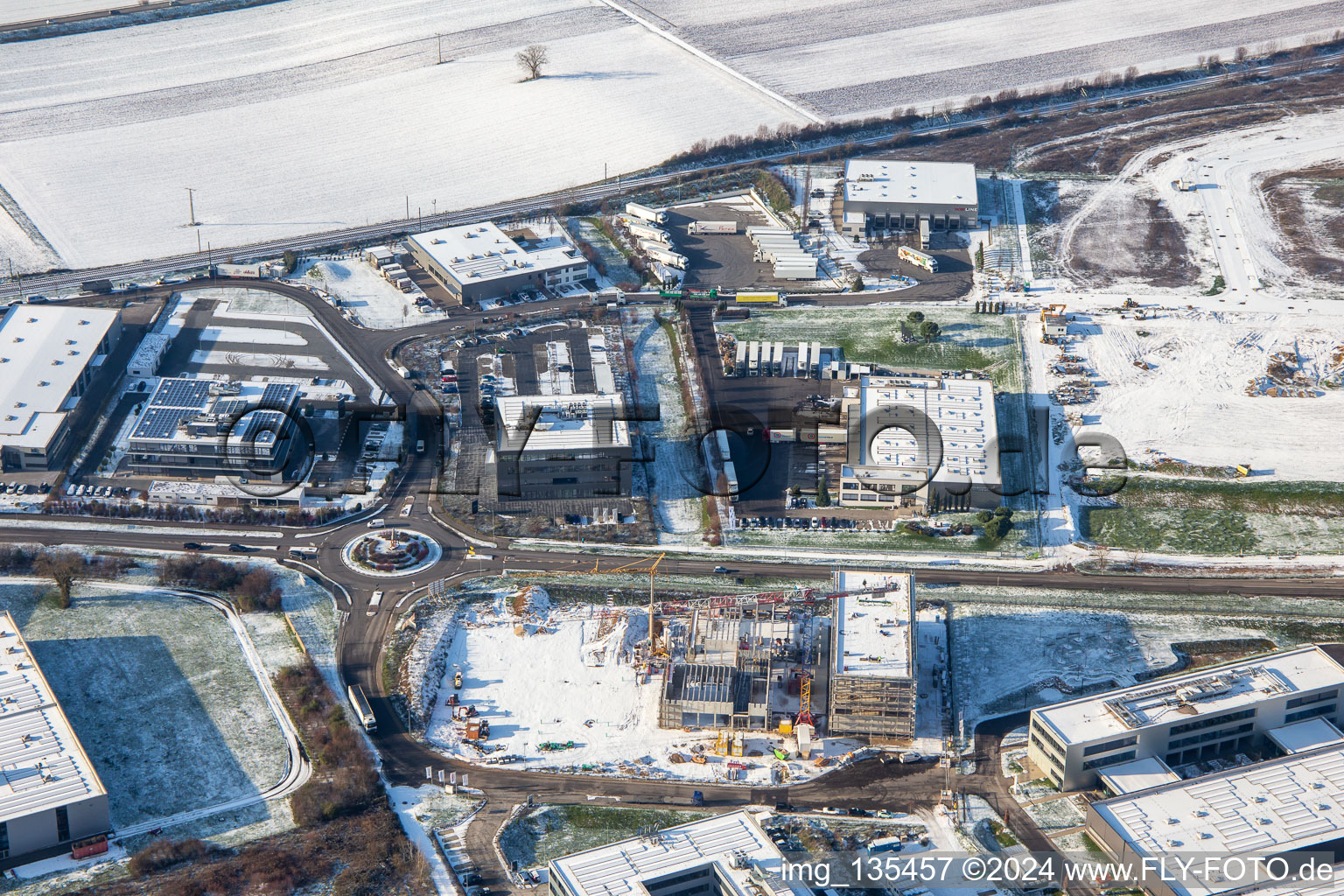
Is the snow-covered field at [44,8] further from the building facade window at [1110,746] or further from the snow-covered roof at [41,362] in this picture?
the building facade window at [1110,746]

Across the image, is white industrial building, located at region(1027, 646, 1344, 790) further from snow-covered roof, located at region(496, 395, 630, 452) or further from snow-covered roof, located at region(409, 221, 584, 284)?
snow-covered roof, located at region(409, 221, 584, 284)

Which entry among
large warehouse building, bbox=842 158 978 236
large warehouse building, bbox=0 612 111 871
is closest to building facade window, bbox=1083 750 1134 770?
large warehouse building, bbox=0 612 111 871

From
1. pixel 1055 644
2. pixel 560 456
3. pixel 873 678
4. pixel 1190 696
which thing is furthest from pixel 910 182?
pixel 1190 696

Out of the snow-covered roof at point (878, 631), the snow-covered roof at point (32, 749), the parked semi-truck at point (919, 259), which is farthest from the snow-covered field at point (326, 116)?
the snow-covered roof at point (878, 631)

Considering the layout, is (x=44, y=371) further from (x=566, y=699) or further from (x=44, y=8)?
(x=44, y=8)

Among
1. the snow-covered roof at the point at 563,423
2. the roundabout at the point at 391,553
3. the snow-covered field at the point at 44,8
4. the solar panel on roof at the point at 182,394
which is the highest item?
the snow-covered field at the point at 44,8

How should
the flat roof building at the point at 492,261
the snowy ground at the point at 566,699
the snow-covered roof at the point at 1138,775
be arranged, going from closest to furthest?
the snow-covered roof at the point at 1138,775 → the snowy ground at the point at 566,699 → the flat roof building at the point at 492,261
